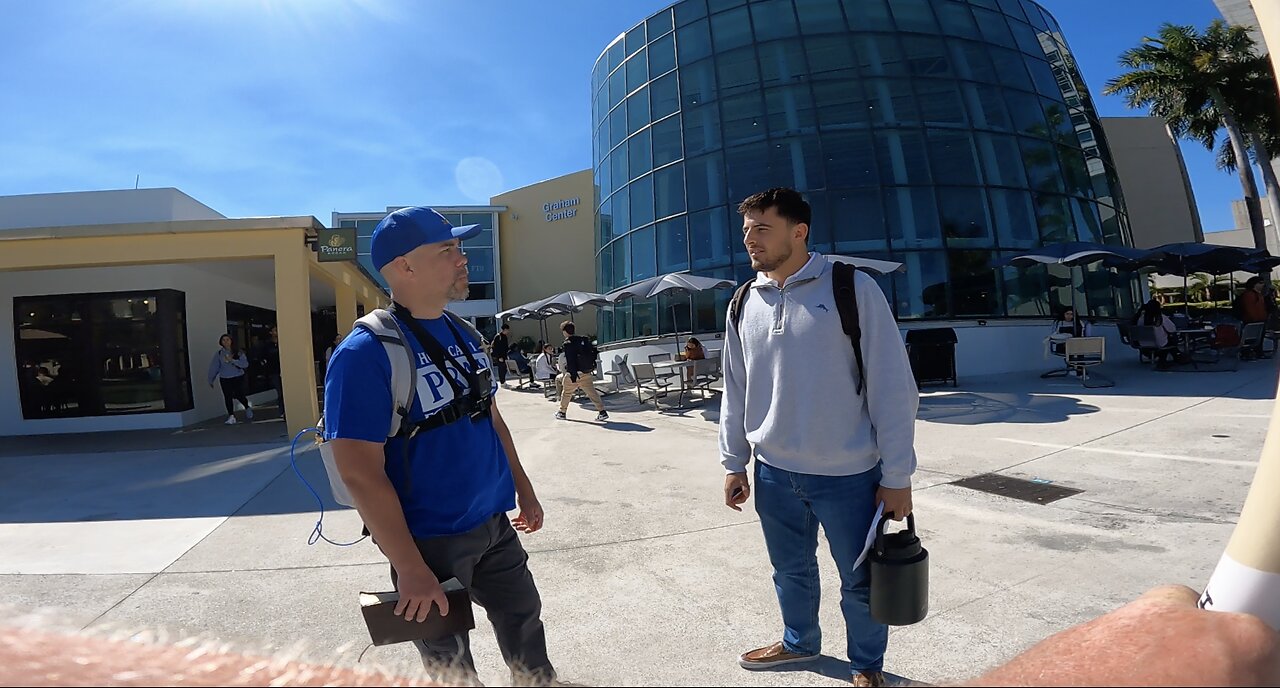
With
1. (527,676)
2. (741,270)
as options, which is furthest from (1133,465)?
(741,270)

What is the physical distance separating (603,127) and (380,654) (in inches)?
832

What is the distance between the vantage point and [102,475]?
698 cm

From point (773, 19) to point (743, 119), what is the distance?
10.2 feet

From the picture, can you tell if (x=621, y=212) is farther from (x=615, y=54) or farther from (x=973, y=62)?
(x=973, y=62)

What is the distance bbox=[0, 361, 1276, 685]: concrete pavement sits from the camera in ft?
9.18

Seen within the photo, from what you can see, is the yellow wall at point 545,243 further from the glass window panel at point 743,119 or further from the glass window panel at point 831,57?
the glass window panel at point 831,57

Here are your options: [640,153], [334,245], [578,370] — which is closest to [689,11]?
[640,153]

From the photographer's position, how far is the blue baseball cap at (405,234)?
1960 mm

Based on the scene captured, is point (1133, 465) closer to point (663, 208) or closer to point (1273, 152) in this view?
point (663, 208)

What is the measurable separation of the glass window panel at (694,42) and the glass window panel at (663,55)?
0.79 feet

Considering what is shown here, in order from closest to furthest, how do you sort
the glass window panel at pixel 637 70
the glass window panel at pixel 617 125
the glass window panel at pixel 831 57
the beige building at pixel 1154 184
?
the glass window panel at pixel 831 57 → the glass window panel at pixel 637 70 → the glass window panel at pixel 617 125 → the beige building at pixel 1154 184

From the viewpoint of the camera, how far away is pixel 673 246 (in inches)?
700

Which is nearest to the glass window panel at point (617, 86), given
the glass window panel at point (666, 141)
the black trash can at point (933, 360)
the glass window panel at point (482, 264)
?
the glass window panel at point (666, 141)

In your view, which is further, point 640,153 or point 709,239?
point 640,153
